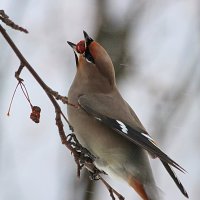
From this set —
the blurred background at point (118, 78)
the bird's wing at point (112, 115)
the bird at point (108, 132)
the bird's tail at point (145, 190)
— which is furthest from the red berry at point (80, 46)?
the blurred background at point (118, 78)

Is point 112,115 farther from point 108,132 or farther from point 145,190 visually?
point 145,190

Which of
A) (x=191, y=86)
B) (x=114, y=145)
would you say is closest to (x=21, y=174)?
(x=191, y=86)

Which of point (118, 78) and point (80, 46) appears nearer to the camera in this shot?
point (80, 46)

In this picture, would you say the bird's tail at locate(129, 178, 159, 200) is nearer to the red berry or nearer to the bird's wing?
the bird's wing

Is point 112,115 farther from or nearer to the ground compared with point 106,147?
farther from the ground

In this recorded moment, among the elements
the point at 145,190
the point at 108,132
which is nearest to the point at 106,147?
the point at 108,132

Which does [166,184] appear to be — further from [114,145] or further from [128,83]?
[114,145]

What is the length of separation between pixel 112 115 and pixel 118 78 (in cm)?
251

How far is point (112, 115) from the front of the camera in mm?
3949

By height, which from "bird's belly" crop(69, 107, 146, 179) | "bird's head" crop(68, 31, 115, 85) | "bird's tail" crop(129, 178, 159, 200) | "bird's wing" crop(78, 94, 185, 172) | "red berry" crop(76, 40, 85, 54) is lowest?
"bird's tail" crop(129, 178, 159, 200)

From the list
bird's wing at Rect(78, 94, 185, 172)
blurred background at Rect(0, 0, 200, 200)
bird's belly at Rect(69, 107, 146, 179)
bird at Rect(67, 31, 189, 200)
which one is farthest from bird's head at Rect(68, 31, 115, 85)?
blurred background at Rect(0, 0, 200, 200)

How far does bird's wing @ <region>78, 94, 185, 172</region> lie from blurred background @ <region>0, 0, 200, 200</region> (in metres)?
2.19

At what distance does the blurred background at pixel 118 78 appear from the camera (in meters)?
6.62

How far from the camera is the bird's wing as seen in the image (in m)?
3.74
